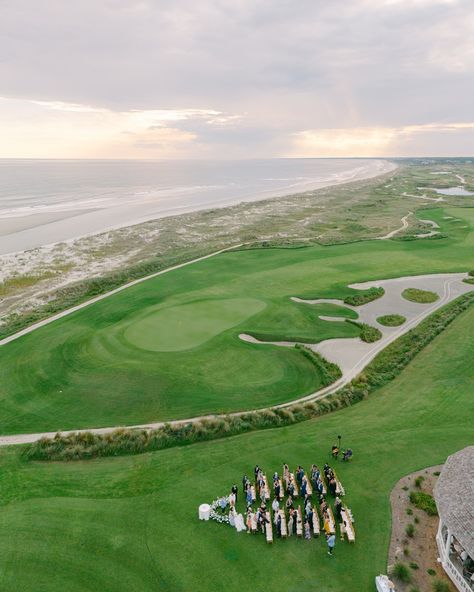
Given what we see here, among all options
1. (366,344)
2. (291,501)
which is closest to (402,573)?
(291,501)

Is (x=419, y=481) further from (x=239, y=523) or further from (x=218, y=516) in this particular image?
(x=218, y=516)

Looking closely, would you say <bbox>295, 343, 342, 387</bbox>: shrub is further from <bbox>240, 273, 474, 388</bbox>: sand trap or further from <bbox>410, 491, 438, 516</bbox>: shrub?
<bbox>410, 491, 438, 516</bbox>: shrub

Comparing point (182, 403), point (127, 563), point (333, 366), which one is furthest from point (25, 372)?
point (333, 366)

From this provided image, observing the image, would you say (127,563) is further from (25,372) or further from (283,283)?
(283,283)

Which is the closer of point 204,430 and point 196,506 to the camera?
point 196,506

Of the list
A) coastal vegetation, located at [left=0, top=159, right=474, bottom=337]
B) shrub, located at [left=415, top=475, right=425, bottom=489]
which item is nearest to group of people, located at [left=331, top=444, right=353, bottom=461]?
shrub, located at [left=415, top=475, right=425, bottom=489]

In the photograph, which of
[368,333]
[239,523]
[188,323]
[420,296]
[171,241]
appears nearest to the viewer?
[239,523]
